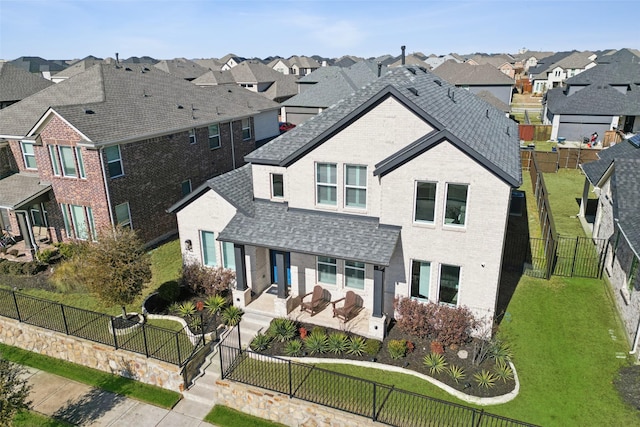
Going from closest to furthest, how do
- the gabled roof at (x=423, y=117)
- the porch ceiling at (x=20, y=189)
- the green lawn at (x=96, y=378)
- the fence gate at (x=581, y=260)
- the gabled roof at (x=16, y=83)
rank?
the green lawn at (x=96, y=378) < the gabled roof at (x=423, y=117) < the fence gate at (x=581, y=260) < the porch ceiling at (x=20, y=189) < the gabled roof at (x=16, y=83)

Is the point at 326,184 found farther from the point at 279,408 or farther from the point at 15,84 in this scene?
the point at 15,84

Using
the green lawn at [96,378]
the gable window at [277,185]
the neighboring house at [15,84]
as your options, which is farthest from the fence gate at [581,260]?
the neighboring house at [15,84]

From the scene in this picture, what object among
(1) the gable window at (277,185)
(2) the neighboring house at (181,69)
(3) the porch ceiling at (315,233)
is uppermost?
(2) the neighboring house at (181,69)

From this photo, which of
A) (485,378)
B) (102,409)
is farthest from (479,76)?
(102,409)

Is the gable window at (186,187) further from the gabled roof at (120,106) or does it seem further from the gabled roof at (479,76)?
the gabled roof at (479,76)

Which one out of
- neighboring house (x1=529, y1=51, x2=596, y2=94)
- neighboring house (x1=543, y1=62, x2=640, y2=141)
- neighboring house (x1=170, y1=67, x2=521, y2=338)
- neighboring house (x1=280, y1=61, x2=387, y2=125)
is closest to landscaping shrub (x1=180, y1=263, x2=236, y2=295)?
neighboring house (x1=170, y1=67, x2=521, y2=338)

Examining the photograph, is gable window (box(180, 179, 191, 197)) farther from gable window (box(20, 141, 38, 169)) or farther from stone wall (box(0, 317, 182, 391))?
stone wall (box(0, 317, 182, 391))
